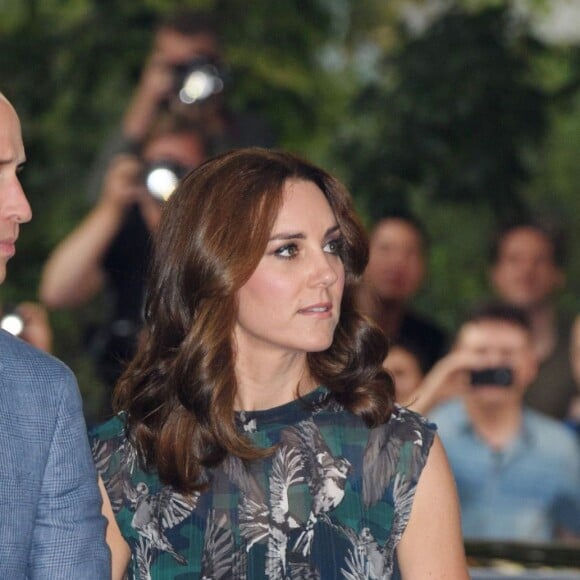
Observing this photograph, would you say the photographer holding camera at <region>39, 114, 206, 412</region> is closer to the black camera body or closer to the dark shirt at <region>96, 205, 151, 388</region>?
the dark shirt at <region>96, 205, 151, 388</region>

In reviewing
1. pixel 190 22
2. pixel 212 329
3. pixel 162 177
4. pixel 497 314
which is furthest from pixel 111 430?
pixel 190 22

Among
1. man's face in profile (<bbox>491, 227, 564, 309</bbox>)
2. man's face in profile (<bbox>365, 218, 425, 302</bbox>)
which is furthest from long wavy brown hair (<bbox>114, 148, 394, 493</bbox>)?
man's face in profile (<bbox>491, 227, 564, 309</bbox>)

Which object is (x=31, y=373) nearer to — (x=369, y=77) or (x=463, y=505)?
(x=463, y=505)

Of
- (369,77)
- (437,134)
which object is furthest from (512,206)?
(369,77)

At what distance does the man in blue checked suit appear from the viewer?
2039mm

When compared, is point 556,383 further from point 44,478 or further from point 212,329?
point 44,478

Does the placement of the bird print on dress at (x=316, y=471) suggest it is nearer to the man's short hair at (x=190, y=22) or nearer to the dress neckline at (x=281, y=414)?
the dress neckline at (x=281, y=414)

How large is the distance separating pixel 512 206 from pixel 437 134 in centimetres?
57

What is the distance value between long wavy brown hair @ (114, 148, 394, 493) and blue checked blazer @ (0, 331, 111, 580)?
0.38 meters

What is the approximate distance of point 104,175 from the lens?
643 centimetres

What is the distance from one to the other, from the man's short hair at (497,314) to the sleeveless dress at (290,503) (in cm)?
341

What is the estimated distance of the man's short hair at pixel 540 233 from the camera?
20.9 ft

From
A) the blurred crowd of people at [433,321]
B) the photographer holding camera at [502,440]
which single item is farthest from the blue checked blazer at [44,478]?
the photographer holding camera at [502,440]

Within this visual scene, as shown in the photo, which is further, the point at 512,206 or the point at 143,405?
the point at 512,206
